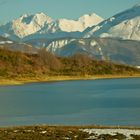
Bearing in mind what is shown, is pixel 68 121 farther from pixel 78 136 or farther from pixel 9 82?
pixel 9 82

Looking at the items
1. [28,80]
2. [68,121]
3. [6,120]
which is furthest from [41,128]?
[28,80]

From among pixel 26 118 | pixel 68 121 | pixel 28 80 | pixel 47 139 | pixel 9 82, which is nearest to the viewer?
pixel 47 139

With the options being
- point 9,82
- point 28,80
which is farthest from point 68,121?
point 28,80

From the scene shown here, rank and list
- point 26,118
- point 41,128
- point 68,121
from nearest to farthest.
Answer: point 41,128 → point 68,121 → point 26,118

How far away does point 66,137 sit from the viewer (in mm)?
30438

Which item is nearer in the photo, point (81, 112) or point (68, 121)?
point (68, 121)

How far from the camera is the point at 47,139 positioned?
29.9 metres

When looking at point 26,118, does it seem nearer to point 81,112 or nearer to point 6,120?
point 6,120

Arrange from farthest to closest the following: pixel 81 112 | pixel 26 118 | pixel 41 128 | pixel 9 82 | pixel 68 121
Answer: pixel 9 82 → pixel 81 112 → pixel 26 118 → pixel 68 121 → pixel 41 128

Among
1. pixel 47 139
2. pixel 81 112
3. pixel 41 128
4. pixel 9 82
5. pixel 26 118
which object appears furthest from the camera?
pixel 9 82

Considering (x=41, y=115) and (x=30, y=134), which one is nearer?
(x=30, y=134)

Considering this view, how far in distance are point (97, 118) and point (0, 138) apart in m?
25.2

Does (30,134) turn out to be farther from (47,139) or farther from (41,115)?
(41,115)

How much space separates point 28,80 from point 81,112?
128 metres
